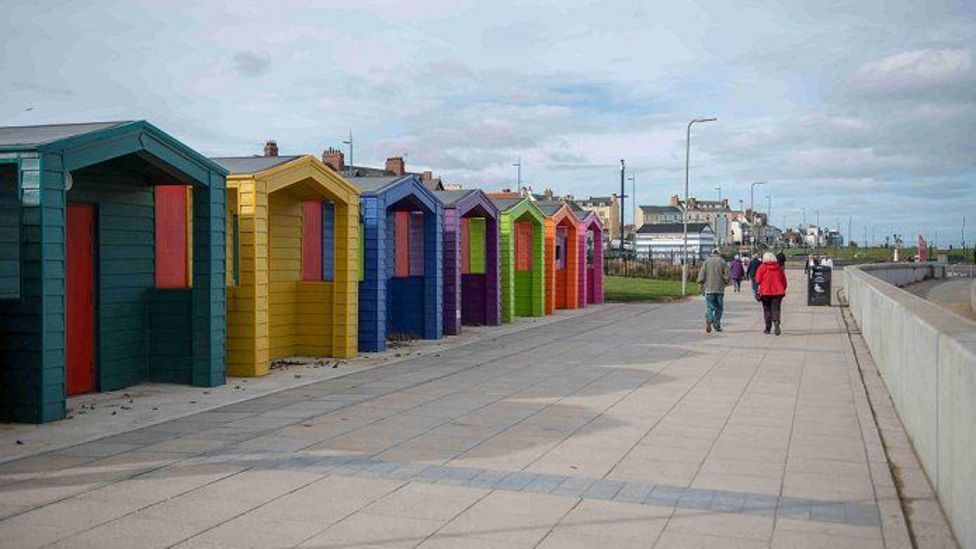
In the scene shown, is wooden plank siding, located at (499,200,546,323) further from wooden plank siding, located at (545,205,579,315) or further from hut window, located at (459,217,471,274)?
wooden plank siding, located at (545,205,579,315)

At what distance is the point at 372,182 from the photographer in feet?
54.7

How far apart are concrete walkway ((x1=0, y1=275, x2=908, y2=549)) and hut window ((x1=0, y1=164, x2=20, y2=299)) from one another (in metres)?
2.26

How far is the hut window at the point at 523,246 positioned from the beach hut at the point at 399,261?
5.85m

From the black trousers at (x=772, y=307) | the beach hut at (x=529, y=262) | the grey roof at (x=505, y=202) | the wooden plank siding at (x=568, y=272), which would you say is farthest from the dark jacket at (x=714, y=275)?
the wooden plank siding at (x=568, y=272)

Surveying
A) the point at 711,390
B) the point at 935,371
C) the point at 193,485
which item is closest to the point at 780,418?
the point at 711,390

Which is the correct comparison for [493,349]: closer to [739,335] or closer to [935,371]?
[739,335]

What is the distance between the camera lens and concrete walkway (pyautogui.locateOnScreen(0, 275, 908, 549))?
5.91 m

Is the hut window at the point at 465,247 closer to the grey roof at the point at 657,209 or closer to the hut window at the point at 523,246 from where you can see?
the hut window at the point at 523,246

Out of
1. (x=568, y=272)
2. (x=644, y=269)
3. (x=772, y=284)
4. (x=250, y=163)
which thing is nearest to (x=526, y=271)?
(x=568, y=272)

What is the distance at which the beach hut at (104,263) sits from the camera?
Result: 923cm

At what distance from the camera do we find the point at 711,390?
11.9m

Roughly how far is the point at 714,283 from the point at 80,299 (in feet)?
39.4

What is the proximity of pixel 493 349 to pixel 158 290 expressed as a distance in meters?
6.18

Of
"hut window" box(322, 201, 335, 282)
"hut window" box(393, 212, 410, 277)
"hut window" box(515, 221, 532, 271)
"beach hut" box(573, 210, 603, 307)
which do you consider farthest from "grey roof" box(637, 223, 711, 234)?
"hut window" box(322, 201, 335, 282)
